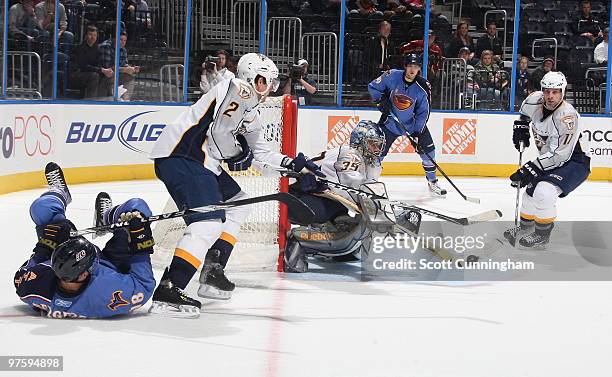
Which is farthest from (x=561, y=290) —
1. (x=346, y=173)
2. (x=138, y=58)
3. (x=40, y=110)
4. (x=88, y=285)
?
(x=138, y=58)

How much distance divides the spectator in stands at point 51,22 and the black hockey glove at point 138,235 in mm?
5403

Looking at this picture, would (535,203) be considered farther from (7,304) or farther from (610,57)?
(610,57)

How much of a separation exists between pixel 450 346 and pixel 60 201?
1.74 m

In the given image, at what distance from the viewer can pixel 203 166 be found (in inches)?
183

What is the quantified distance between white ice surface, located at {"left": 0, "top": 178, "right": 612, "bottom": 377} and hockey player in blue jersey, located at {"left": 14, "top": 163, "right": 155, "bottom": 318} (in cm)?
7

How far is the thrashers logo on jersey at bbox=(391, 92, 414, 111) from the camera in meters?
9.34

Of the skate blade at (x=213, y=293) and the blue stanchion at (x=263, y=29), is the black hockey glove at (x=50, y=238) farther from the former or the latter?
the blue stanchion at (x=263, y=29)

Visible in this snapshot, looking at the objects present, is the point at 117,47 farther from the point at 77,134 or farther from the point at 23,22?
the point at 23,22

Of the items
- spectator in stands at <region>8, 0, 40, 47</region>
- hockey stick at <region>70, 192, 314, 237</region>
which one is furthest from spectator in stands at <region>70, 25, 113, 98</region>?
hockey stick at <region>70, 192, 314, 237</region>

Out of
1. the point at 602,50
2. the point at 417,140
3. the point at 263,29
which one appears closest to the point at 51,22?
the point at 263,29

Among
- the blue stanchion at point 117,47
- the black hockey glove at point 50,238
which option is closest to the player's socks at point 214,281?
the black hockey glove at point 50,238

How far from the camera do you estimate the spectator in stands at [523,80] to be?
474 inches

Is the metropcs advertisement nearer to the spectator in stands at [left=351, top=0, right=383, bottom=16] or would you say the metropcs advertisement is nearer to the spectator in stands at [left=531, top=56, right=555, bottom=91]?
the spectator in stands at [left=351, top=0, right=383, bottom=16]

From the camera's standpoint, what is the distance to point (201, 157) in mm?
4645
